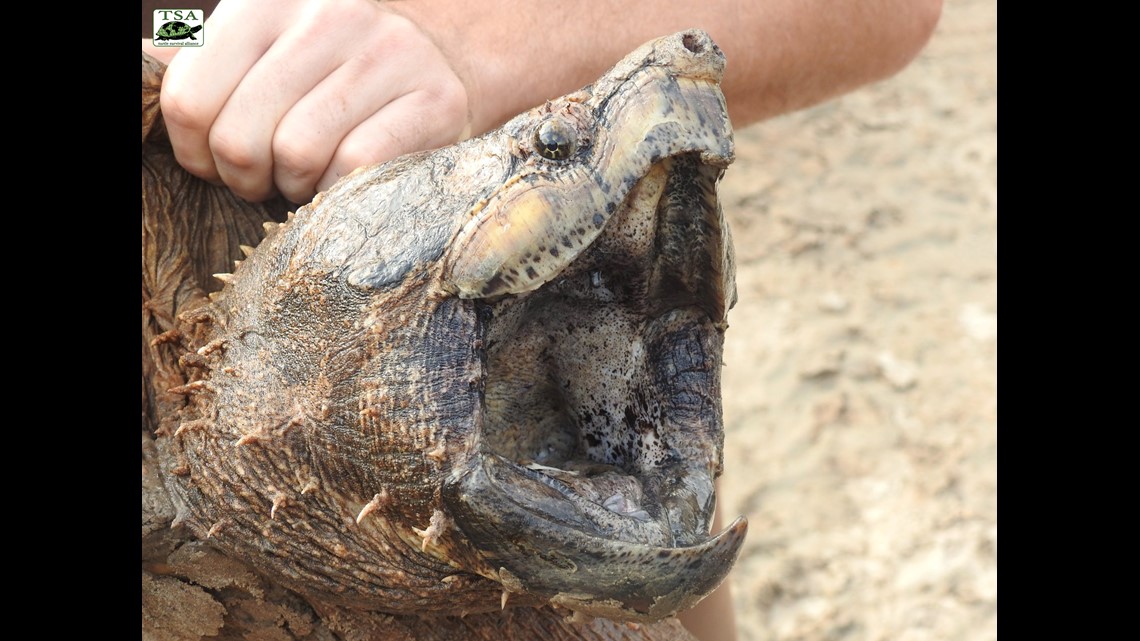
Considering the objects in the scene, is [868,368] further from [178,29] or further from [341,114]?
[178,29]

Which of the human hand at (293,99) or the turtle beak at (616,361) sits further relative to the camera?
the human hand at (293,99)

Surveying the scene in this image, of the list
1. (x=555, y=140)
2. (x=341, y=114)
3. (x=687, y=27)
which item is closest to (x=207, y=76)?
(x=341, y=114)

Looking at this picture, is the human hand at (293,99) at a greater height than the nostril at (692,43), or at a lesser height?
lesser

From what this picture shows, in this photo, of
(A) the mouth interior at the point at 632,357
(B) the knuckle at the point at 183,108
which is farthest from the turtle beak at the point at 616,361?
(B) the knuckle at the point at 183,108

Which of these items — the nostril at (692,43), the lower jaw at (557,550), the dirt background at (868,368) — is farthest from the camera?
the dirt background at (868,368)

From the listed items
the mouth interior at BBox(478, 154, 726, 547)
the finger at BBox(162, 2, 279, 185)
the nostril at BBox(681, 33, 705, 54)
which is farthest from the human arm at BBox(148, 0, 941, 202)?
the nostril at BBox(681, 33, 705, 54)

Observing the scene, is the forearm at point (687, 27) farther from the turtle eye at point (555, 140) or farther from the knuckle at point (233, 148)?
the turtle eye at point (555, 140)

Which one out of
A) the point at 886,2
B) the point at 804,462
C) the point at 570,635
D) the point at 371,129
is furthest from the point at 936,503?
the point at 371,129
